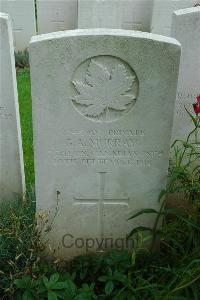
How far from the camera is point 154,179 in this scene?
8.93ft

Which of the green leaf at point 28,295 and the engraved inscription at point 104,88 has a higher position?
the engraved inscription at point 104,88

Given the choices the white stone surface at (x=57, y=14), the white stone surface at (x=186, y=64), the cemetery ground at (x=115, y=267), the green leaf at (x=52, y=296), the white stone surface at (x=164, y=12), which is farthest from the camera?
the white stone surface at (x=57, y=14)

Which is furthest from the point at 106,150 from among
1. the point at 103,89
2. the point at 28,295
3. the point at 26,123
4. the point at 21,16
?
the point at 21,16

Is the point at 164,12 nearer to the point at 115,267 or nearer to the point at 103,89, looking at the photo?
the point at 103,89

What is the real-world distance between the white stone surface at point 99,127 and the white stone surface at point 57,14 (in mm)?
5686

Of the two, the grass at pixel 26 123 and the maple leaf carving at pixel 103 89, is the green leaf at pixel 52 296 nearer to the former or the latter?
the maple leaf carving at pixel 103 89

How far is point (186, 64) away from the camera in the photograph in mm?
3086

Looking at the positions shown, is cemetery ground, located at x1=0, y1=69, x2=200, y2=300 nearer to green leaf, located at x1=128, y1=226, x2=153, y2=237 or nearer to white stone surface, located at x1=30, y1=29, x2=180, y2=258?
green leaf, located at x1=128, y1=226, x2=153, y2=237

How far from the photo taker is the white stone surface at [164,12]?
7137 millimetres

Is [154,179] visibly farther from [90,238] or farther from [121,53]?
[121,53]

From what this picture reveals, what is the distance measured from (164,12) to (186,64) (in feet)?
15.0

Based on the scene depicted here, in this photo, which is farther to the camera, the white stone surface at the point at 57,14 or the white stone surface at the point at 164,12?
the white stone surface at the point at 57,14

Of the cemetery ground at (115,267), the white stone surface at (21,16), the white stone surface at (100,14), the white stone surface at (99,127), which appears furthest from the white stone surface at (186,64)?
the white stone surface at (21,16)

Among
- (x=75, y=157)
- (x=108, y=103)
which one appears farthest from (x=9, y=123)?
(x=108, y=103)
